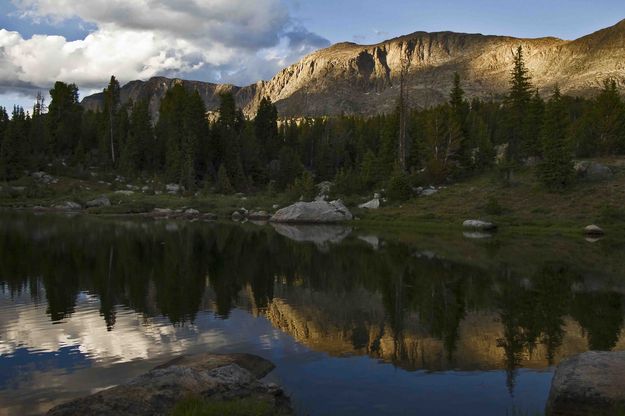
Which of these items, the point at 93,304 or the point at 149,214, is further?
the point at 149,214

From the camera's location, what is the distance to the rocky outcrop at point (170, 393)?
28.2 feet

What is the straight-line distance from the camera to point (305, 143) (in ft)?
427

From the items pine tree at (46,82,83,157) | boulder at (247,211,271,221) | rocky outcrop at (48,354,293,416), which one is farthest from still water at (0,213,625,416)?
pine tree at (46,82,83,157)

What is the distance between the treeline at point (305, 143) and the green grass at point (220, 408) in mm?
61413

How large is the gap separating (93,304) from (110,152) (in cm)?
9530

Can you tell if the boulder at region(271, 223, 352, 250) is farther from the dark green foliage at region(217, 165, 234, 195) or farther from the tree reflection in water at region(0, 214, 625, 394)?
the dark green foliage at region(217, 165, 234, 195)

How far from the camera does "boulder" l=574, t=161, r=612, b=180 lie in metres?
65.1

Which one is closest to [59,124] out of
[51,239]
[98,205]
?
[98,205]

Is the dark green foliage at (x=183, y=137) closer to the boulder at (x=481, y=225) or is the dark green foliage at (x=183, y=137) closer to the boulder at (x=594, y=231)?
the boulder at (x=481, y=225)

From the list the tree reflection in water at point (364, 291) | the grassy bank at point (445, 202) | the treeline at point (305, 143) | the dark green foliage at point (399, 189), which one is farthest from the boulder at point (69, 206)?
the dark green foliage at point (399, 189)

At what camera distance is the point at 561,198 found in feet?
203

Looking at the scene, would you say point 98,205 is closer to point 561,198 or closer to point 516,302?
point 561,198

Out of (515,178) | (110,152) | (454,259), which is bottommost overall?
(454,259)

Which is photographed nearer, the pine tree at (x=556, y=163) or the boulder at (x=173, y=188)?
the pine tree at (x=556, y=163)
